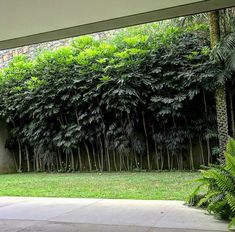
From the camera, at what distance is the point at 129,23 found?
380 cm

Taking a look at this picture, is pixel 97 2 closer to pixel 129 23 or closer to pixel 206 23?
pixel 129 23

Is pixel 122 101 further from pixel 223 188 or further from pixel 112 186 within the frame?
pixel 223 188

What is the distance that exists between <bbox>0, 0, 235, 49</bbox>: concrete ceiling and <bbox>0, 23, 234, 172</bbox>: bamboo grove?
12.4 feet

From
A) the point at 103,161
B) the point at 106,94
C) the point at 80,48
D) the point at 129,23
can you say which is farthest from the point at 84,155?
the point at 129,23

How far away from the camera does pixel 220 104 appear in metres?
7.26

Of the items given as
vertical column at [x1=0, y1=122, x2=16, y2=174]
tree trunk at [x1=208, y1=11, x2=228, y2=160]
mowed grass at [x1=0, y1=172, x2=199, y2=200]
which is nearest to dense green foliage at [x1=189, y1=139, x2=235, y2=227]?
mowed grass at [x1=0, y1=172, x2=199, y2=200]

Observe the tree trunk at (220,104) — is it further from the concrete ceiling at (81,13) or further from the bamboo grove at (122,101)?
the concrete ceiling at (81,13)

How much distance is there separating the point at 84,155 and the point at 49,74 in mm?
2211

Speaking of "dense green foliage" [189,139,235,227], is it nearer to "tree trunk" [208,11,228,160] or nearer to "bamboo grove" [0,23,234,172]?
"tree trunk" [208,11,228,160]

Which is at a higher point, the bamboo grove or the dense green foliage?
the bamboo grove

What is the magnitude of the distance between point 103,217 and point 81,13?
216 centimetres

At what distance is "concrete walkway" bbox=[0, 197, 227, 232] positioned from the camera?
11.4ft

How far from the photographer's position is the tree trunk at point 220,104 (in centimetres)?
712

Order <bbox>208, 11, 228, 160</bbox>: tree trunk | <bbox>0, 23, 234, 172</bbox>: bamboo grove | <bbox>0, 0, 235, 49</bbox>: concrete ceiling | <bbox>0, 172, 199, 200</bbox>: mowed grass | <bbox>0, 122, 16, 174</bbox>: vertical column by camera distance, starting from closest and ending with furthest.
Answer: <bbox>0, 0, 235, 49</bbox>: concrete ceiling
<bbox>0, 172, 199, 200</bbox>: mowed grass
<bbox>208, 11, 228, 160</bbox>: tree trunk
<bbox>0, 23, 234, 172</bbox>: bamboo grove
<bbox>0, 122, 16, 174</bbox>: vertical column
